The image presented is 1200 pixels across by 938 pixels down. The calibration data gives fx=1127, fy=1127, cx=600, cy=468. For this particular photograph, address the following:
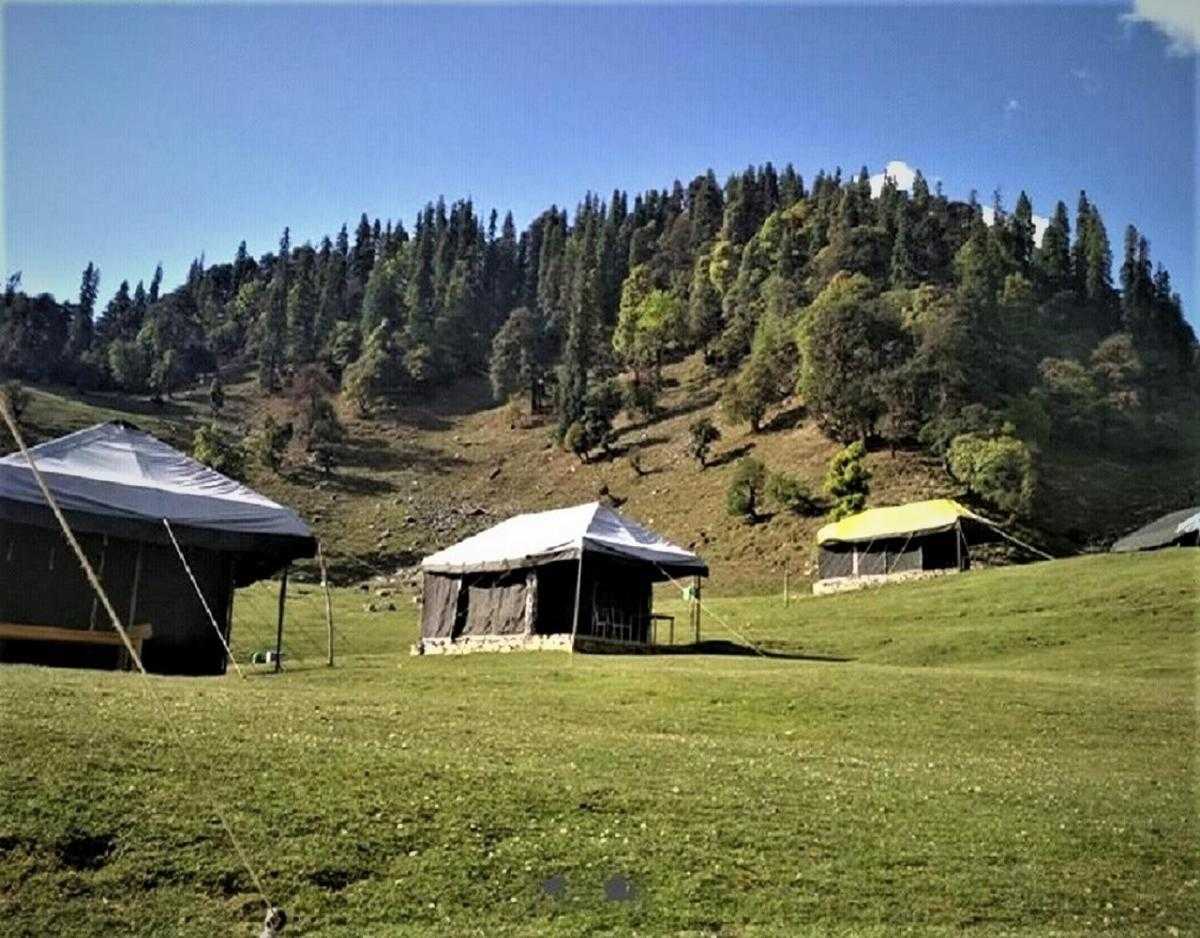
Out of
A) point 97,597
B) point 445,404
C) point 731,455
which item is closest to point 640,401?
point 731,455

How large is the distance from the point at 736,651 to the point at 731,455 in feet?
198

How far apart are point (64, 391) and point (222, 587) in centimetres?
10787

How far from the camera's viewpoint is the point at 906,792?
13.8 m

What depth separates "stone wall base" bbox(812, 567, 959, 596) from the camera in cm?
5516

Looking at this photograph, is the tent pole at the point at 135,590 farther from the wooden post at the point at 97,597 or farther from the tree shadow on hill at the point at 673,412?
the tree shadow on hill at the point at 673,412

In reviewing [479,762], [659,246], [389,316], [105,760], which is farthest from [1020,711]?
[659,246]

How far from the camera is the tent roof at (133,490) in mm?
25598

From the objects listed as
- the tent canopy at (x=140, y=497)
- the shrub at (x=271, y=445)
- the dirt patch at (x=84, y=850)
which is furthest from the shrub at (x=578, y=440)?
the dirt patch at (x=84, y=850)

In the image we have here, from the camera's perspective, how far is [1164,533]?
55969 mm

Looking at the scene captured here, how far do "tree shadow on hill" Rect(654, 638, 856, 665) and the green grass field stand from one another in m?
10.9

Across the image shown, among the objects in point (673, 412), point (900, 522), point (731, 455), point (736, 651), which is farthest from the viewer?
point (673, 412)

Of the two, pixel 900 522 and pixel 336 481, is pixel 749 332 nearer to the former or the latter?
pixel 336 481

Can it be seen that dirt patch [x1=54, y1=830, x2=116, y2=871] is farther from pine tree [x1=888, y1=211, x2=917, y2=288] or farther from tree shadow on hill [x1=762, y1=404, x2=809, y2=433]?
pine tree [x1=888, y1=211, x2=917, y2=288]

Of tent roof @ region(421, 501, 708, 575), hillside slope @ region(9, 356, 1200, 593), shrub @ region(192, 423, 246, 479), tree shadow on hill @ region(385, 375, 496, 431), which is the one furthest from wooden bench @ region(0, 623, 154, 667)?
tree shadow on hill @ region(385, 375, 496, 431)
